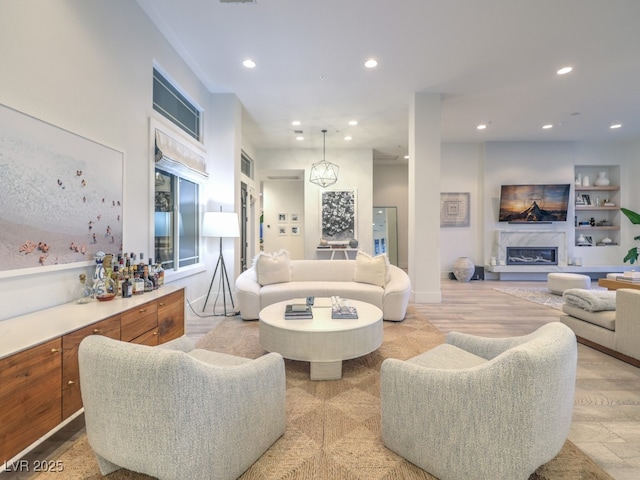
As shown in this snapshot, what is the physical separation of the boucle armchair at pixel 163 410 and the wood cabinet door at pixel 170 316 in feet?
4.09

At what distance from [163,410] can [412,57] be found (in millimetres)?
4518

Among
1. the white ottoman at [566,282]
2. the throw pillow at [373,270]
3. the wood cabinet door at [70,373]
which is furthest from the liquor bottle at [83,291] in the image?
the white ottoman at [566,282]

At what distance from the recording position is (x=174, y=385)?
112 centimetres

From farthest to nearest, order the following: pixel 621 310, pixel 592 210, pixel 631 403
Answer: pixel 592 210
pixel 621 310
pixel 631 403

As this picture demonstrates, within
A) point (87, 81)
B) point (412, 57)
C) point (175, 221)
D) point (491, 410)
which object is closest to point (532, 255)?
point (412, 57)

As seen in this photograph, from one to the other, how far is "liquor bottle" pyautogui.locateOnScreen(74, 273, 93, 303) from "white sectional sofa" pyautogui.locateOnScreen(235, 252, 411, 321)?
1.87 metres

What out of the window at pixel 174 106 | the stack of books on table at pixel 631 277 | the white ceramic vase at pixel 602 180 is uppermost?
the window at pixel 174 106

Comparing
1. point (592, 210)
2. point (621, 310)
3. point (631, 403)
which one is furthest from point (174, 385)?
point (592, 210)

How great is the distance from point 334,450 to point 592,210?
31.5 ft

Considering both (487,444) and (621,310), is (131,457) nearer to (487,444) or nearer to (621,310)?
(487,444)

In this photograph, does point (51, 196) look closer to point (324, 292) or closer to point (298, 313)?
point (298, 313)

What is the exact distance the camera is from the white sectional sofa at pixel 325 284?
12.9ft

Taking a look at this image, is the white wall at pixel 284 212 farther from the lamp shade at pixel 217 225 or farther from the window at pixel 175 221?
the lamp shade at pixel 217 225

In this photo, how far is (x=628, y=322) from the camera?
2672 millimetres
